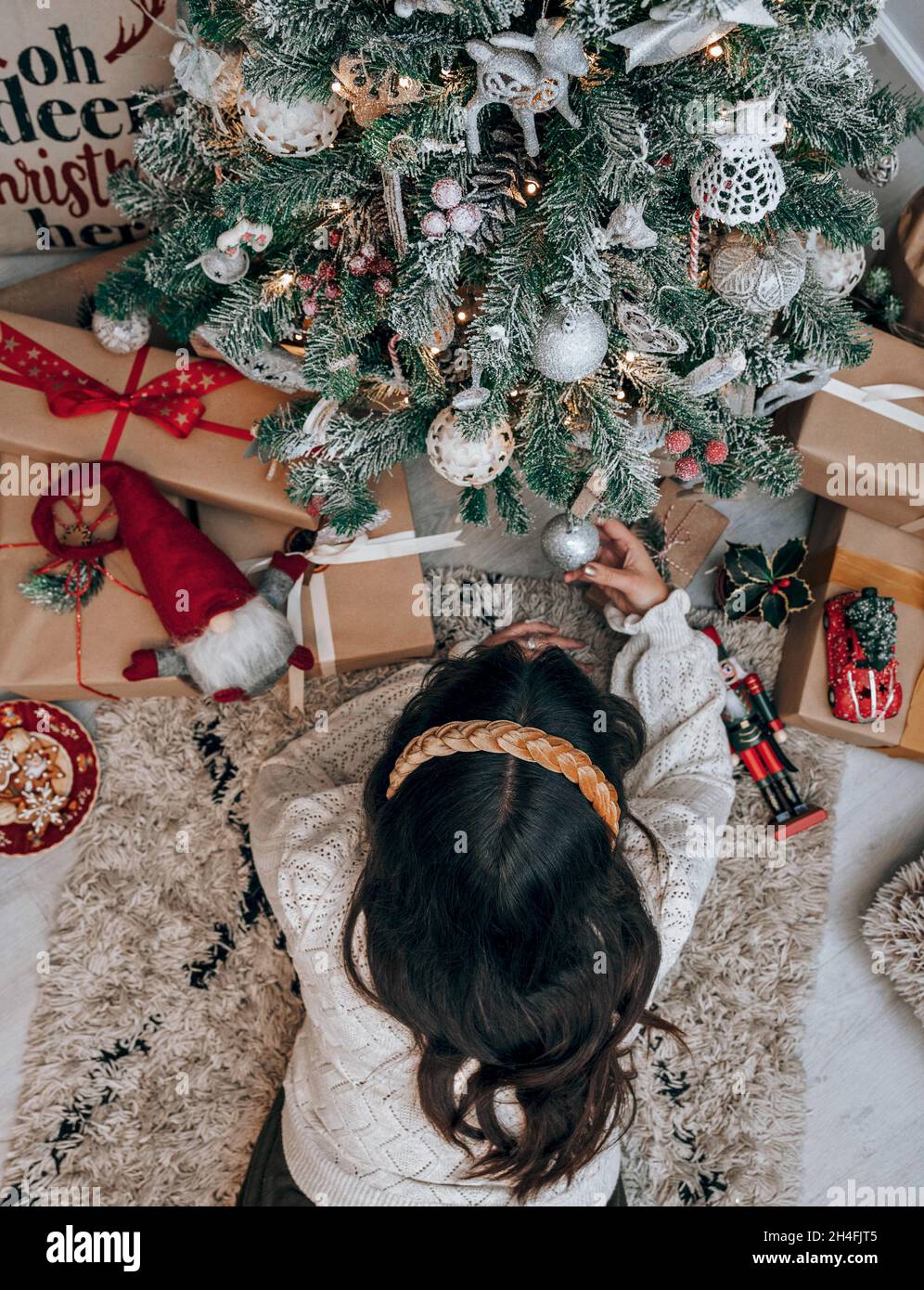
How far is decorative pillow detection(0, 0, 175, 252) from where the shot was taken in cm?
117

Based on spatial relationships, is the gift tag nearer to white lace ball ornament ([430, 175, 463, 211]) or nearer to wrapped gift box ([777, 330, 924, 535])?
white lace ball ornament ([430, 175, 463, 211])

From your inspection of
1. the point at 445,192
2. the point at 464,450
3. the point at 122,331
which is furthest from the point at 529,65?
the point at 122,331

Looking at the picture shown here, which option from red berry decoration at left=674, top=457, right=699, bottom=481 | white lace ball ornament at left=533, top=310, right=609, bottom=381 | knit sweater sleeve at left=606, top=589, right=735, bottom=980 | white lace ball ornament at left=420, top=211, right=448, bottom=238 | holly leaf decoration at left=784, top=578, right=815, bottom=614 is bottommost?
knit sweater sleeve at left=606, top=589, right=735, bottom=980

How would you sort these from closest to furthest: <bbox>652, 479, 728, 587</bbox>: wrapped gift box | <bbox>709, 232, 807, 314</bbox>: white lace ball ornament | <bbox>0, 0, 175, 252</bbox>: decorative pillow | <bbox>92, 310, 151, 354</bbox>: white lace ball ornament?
<bbox>709, 232, 807, 314</bbox>: white lace ball ornament, <bbox>0, 0, 175, 252</bbox>: decorative pillow, <bbox>92, 310, 151, 354</bbox>: white lace ball ornament, <bbox>652, 479, 728, 587</bbox>: wrapped gift box

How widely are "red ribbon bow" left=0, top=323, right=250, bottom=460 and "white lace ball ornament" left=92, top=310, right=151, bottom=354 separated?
2cm

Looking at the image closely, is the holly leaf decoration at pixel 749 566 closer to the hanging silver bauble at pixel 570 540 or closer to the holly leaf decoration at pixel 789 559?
the holly leaf decoration at pixel 789 559

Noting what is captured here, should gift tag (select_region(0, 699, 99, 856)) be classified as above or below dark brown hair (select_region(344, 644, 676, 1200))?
below

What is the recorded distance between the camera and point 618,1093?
1.12m

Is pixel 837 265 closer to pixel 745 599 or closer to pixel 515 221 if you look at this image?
pixel 745 599

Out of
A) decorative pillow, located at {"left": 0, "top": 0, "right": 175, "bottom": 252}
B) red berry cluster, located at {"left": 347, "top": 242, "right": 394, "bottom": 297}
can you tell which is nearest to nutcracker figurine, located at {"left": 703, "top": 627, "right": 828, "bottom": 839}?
red berry cluster, located at {"left": 347, "top": 242, "right": 394, "bottom": 297}

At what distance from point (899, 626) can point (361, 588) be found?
0.82 m

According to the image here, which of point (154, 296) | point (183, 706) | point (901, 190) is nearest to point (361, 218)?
point (154, 296)

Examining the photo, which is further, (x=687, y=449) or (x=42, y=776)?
(x=42, y=776)

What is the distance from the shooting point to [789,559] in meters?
1.44
